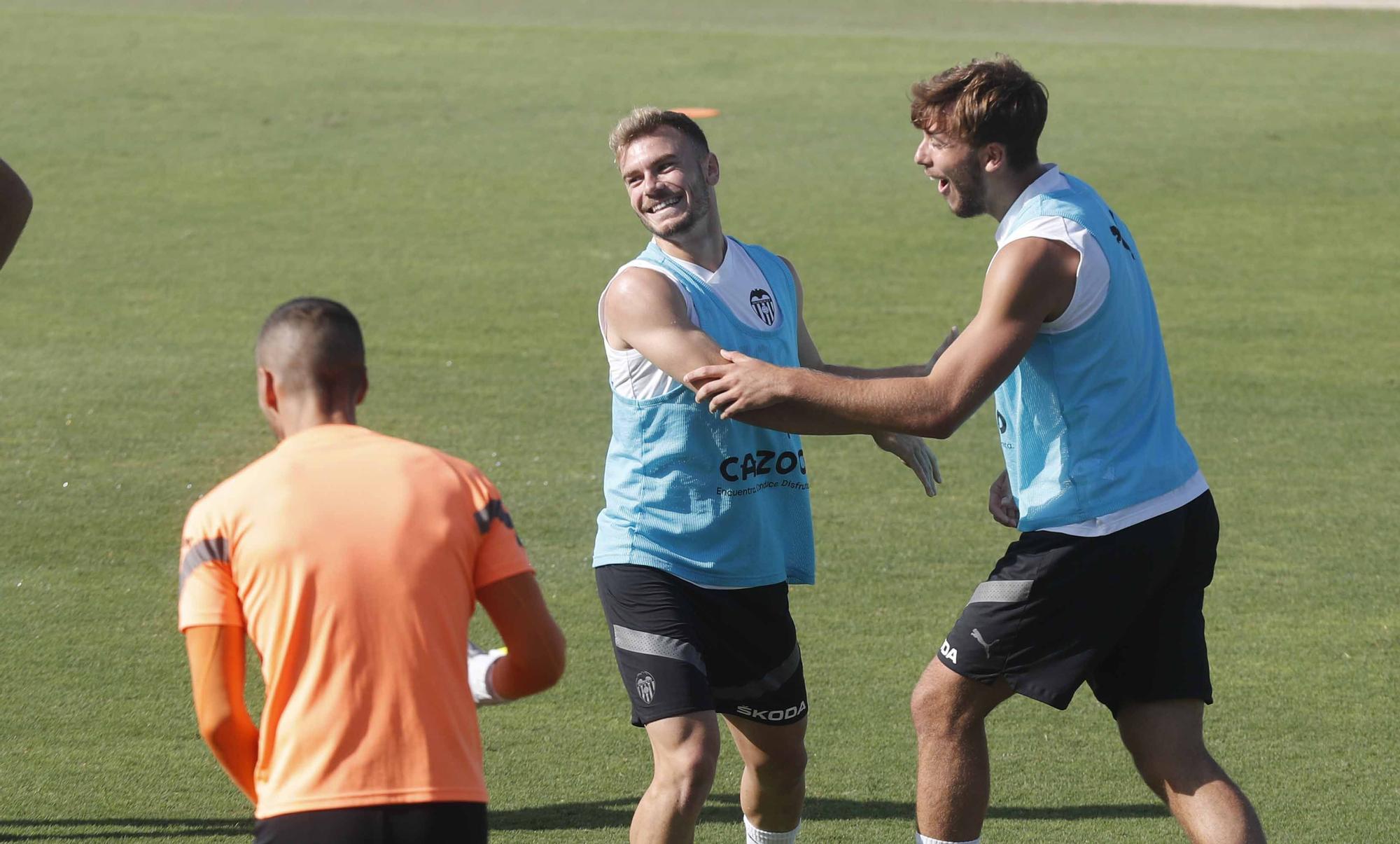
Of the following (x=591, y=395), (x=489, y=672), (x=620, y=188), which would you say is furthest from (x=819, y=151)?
(x=489, y=672)

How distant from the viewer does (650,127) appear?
4422 millimetres

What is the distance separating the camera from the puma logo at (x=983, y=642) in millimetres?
3969

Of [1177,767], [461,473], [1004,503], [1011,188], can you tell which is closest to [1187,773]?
[1177,767]

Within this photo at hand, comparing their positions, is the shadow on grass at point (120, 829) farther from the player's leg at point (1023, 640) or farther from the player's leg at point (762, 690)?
the player's leg at point (1023, 640)

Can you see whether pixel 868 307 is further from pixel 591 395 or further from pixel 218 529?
pixel 218 529

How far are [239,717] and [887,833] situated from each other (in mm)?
2440

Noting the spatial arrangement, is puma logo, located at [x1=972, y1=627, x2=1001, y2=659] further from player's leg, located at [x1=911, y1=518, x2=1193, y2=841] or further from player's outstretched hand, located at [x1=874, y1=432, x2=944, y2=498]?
player's outstretched hand, located at [x1=874, y1=432, x2=944, y2=498]

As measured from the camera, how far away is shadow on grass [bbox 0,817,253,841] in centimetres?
472

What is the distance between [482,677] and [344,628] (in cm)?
33

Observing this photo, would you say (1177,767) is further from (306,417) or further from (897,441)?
(306,417)

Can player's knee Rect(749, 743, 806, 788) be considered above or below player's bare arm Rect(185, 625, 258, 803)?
below

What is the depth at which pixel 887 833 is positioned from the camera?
479 centimetres

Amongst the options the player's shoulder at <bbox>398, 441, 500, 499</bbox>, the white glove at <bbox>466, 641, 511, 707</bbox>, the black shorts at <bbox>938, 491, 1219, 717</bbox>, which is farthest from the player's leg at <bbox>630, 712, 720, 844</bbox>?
the player's shoulder at <bbox>398, 441, 500, 499</bbox>

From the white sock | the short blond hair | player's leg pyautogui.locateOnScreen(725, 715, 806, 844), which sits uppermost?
Result: the short blond hair
